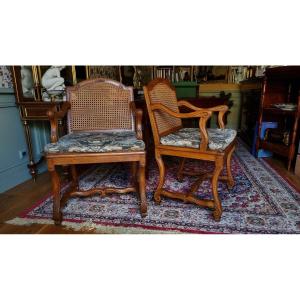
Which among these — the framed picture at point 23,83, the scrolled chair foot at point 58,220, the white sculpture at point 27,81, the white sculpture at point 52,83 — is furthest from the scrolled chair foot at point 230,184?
the white sculpture at point 27,81

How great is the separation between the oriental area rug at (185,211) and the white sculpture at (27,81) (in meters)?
1.12

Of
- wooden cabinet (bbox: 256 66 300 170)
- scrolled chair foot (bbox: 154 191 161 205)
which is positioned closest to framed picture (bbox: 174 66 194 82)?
wooden cabinet (bbox: 256 66 300 170)

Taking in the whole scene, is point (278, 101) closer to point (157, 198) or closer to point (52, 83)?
point (157, 198)

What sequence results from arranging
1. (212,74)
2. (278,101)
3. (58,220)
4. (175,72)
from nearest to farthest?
(58,220) < (278,101) < (212,74) < (175,72)

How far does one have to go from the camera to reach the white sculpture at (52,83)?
2.50 metres

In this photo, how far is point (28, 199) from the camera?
2.18 meters

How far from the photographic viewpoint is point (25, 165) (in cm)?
268

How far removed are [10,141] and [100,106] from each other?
115 centimetres

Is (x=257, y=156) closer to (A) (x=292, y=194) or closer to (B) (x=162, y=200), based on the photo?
(A) (x=292, y=194)

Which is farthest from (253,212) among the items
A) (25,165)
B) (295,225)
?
(25,165)

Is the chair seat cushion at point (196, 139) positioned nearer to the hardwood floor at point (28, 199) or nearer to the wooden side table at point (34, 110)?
the hardwood floor at point (28, 199)

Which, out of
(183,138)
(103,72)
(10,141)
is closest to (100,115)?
(183,138)

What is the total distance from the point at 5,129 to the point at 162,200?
1733mm
